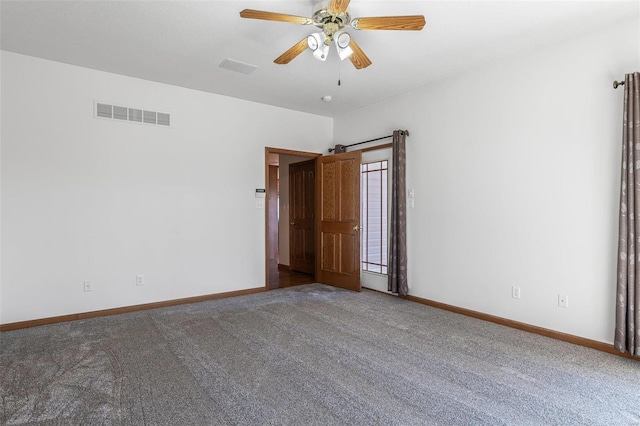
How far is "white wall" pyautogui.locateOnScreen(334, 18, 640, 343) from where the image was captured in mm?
3061

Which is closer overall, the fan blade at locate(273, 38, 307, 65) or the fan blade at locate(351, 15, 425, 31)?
the fan blade at locate(351, 15, 425, 31)

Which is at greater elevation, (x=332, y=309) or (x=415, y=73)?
(x=415, y=73)

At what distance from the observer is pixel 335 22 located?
2.59 m

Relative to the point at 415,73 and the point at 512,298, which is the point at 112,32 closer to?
the point at 415,73

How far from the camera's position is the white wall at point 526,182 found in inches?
120

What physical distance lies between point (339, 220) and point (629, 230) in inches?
134

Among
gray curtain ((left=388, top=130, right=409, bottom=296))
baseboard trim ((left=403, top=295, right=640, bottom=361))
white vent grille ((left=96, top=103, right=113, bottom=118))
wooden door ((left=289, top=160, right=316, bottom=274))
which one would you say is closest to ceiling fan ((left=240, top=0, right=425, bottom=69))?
gray curtain ((left=388, top=130, right=409, bottom=296))

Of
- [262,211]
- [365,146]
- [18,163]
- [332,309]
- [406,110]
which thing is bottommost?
[332,309]

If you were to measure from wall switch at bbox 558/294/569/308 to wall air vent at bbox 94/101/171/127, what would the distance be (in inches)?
183

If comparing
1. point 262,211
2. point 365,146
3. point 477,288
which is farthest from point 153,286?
point 477,288

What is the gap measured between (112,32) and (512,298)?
178 inches

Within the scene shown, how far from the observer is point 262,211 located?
17.4ft

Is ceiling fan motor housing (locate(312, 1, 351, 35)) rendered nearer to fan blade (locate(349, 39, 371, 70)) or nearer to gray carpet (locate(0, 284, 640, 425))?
fan blade (locate(349, 39, 371, 70))

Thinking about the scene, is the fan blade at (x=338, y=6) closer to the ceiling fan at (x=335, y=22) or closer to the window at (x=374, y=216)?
the ceiling fan at (x=335, y=22)
